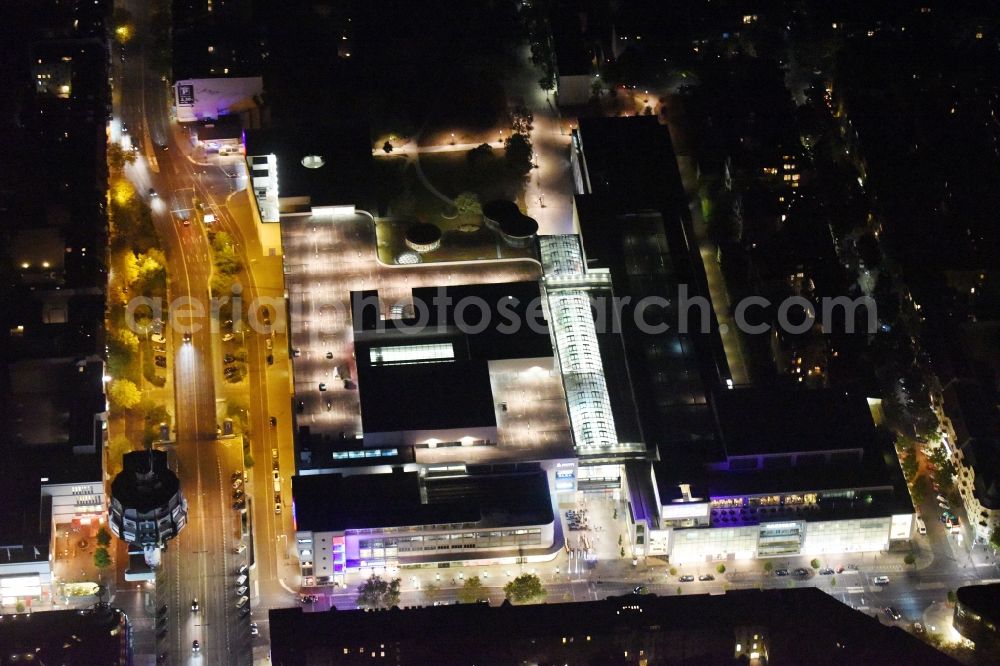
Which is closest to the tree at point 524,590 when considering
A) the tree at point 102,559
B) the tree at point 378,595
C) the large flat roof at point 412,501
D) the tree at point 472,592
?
the tree at point 472,592

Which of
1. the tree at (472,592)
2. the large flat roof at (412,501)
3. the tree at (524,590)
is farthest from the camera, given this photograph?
the large flat roof at (412,501)

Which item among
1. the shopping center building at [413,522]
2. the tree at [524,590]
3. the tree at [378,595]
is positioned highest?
the shopping center building at [413,522]

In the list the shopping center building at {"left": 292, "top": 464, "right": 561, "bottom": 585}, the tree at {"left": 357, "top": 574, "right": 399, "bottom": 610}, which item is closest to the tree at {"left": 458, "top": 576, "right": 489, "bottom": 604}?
the shopping center building at {"left": 292, "top": 464, "right": 561, "bottom": 585}

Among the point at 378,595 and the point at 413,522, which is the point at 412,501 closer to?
the point at 413,522

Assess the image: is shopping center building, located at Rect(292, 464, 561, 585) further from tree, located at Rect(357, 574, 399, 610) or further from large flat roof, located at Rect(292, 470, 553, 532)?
tree, located at Rect(357, 574, 399, 610)

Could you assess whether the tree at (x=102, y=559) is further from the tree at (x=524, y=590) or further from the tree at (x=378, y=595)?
the tree at (x=524, y=590)
